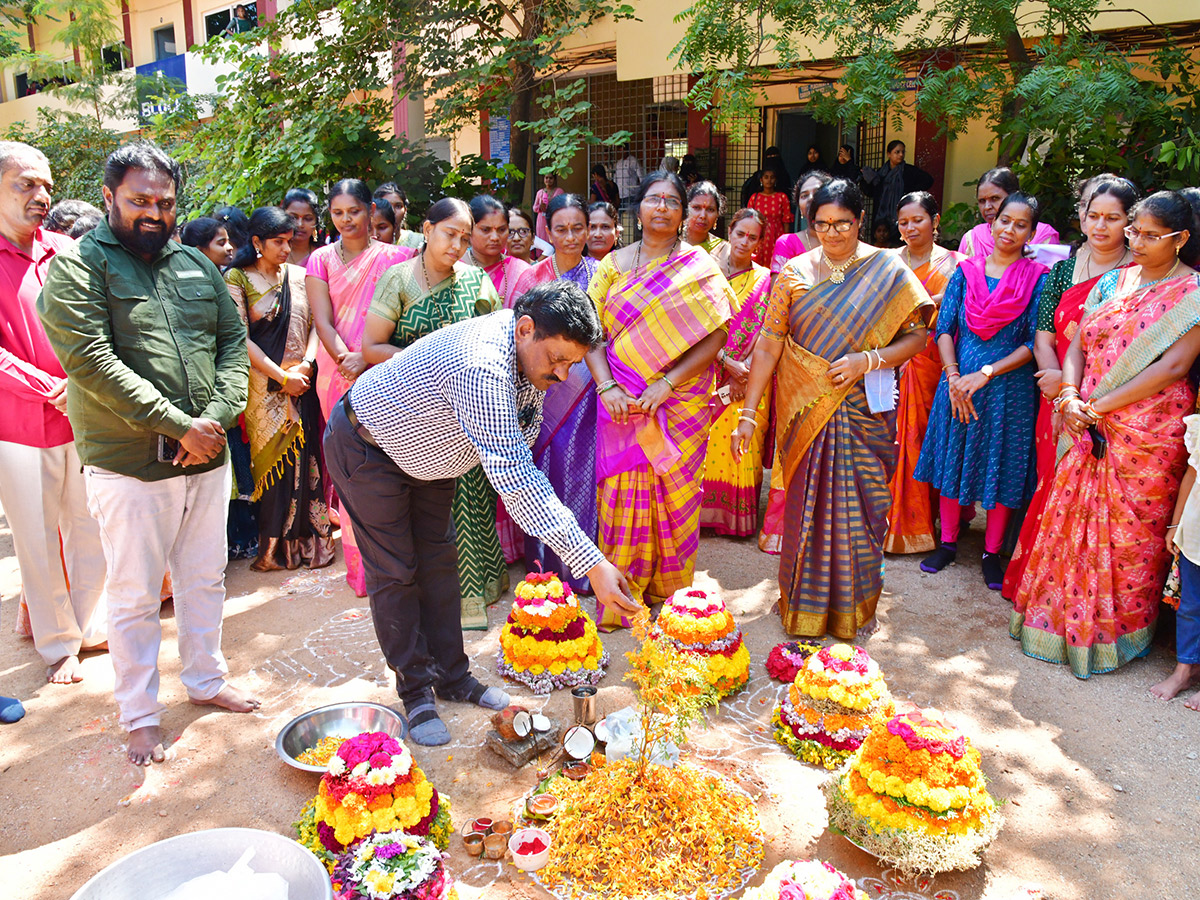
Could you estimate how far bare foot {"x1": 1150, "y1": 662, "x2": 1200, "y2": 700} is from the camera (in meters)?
3.68

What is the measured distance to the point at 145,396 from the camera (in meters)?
3.02

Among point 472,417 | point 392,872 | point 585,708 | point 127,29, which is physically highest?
point 127,29

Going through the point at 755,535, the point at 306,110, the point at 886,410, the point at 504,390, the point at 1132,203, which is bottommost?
the point at 755,535

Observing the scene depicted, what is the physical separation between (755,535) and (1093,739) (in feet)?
8.55

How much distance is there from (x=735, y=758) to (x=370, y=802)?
140 cm

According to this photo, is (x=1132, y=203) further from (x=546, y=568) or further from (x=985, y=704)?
(x=546, y=568)

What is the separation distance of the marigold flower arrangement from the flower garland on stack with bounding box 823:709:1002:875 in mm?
363

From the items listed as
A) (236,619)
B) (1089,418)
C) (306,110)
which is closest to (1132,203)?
(1089,418)

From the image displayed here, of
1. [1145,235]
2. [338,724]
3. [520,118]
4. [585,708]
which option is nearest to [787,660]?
[585,708]

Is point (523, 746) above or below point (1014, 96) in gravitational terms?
below

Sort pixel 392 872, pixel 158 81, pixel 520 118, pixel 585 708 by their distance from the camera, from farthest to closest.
Result: pixel 158 81
pixel 520 118
pixel 585 708
pixel 392 872

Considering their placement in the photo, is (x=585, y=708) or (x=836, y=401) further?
(x=836, y=401)

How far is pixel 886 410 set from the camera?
4.00 m

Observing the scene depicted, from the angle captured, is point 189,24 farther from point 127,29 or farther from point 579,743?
point 579,743
